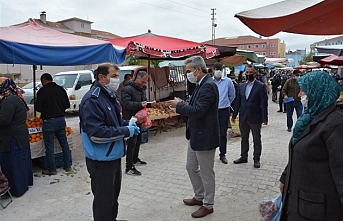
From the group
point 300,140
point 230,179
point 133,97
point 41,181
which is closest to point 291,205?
point 300,140

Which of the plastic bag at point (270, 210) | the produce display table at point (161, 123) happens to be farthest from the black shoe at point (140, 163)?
the plastic bag at point (270, 210)

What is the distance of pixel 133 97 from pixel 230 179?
222cm

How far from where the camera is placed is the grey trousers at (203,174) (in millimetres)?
3482

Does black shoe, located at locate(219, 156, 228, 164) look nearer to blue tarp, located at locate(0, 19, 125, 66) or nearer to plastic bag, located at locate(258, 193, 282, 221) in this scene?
blue tarp, located at locate(0, 19, 125, 66)

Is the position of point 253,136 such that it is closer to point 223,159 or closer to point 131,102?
point 223,159

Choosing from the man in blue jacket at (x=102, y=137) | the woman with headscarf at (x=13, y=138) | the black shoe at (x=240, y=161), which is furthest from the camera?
the black shoe at (x=240, y=161)

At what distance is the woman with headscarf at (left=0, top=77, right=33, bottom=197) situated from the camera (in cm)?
407

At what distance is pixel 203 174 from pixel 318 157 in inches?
69.9

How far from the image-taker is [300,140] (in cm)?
203

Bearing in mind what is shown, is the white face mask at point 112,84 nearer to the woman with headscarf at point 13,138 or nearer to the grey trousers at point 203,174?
the grey trousers at point 203,174

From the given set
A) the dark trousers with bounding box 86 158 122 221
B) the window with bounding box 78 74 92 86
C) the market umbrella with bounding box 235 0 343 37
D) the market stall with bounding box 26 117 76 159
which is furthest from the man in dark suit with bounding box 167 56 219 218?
the window with bounding box 78 74 92 86

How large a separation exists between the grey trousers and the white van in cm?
1004

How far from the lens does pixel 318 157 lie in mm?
1923

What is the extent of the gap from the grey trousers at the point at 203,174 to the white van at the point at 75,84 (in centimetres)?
1004
